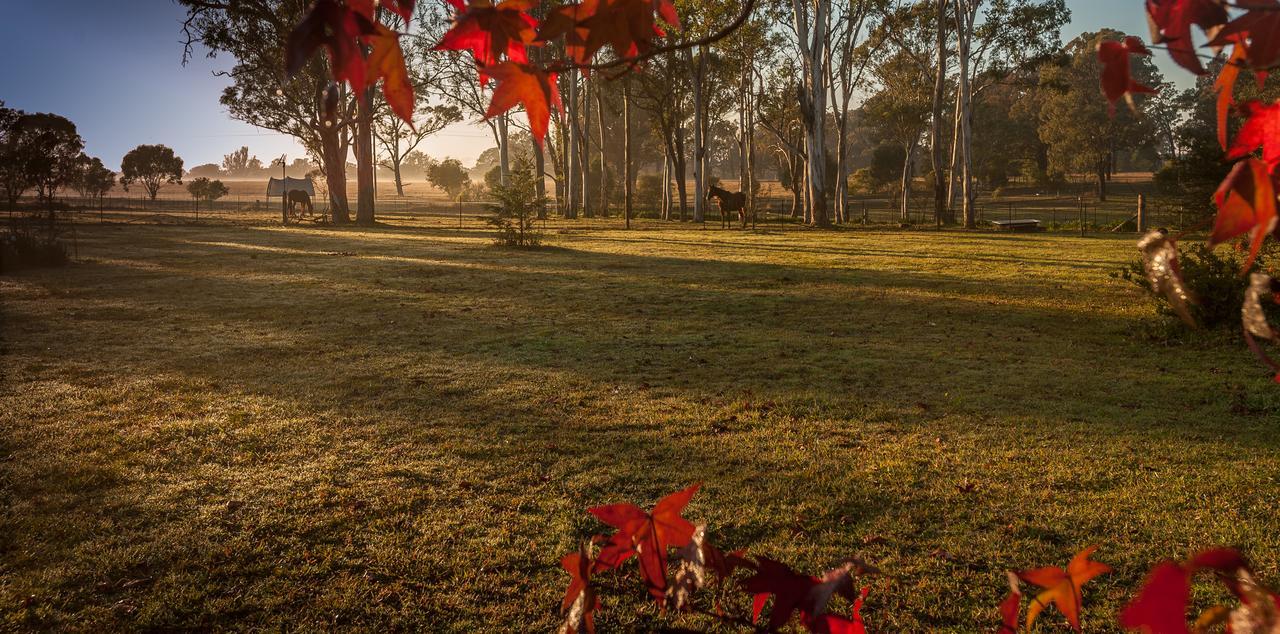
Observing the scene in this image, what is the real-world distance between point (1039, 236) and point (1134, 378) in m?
18.5

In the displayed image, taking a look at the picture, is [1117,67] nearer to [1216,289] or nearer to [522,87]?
[522,87]

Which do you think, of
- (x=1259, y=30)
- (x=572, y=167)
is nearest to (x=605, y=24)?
(x=1259, y=30)

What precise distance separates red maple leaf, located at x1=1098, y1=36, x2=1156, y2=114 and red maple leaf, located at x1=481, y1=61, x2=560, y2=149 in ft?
2.04

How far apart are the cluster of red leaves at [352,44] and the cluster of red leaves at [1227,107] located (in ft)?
2.58

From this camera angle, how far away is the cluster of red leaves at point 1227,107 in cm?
64

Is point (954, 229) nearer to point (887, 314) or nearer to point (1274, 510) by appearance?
Result: point (887, 314)

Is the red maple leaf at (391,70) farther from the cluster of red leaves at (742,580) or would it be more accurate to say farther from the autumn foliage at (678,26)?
the cluster of red leaves at (742,580)

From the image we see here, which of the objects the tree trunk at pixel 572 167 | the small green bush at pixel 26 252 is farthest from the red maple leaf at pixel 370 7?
the tree trunk at pixel 572 167

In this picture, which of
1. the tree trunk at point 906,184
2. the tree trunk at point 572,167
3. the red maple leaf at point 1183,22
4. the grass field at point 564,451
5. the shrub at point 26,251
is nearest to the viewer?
the red maple leaf at point 1183,22

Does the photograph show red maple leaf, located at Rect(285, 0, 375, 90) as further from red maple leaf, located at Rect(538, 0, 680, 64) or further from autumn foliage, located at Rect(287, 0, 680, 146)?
red maple leaf, located at Rect(538, 0, 680, 64)

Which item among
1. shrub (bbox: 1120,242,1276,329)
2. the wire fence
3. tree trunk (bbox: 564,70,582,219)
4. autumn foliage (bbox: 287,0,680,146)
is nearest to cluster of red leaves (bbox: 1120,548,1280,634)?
autumn foliage (bbox: 287,0,680,146)

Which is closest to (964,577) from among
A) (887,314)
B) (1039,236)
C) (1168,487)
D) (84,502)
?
(1168,487)

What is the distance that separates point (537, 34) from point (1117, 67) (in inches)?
27.4

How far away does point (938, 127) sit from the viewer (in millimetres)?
28000
